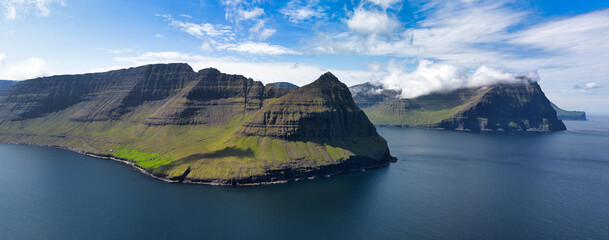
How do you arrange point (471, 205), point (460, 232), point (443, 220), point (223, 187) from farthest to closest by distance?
point (223, 187) < point (471, 205) < point (443, 220) < point (460, 232)

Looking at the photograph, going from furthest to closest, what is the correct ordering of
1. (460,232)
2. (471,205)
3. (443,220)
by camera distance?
(471,205)
(443,220)
(460,232)

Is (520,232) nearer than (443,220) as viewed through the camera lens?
Yes

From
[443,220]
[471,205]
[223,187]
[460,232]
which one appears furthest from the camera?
[223,187]

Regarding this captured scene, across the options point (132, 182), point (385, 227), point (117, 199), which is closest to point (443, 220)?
point (385, 227)

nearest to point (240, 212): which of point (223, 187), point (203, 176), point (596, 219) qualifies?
point (223, 187)

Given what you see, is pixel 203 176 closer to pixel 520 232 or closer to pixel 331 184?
pixel 331 184

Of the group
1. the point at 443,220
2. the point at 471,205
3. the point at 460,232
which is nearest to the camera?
the point at 460,232

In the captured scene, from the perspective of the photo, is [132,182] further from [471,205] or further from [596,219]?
[596,219]

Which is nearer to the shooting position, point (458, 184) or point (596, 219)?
point (596, 219)

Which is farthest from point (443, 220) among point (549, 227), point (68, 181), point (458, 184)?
point (68, 181)
